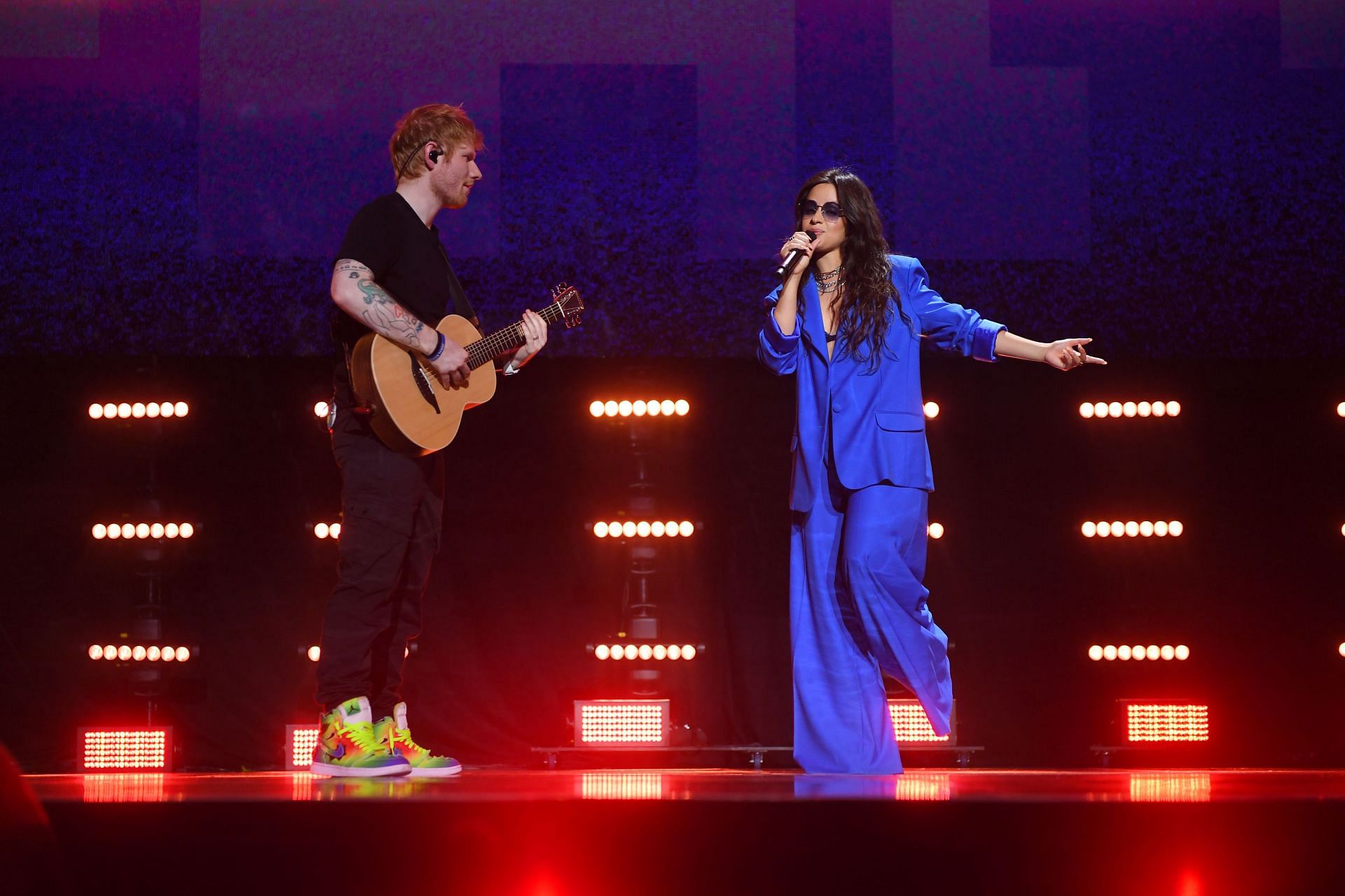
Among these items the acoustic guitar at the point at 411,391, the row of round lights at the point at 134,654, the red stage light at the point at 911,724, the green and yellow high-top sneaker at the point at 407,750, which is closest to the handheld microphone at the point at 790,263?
the acoustic guitar at the point at 411,391

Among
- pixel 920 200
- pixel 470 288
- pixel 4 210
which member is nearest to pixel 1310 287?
pixel 920 200

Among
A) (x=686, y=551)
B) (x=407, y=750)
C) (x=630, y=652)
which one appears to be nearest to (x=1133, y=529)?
(x=686, y=551)

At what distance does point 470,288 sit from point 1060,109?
2502mm

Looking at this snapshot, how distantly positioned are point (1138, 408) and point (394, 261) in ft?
9.53

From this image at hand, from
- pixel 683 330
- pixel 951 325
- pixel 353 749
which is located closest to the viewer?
pixel 353 749

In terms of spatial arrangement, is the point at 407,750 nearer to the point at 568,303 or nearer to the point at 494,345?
the point at 494,345

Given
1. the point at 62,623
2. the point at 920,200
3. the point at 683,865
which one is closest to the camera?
the point at 683,865

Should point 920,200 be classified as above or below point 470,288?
above

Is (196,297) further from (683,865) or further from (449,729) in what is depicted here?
(683,865)

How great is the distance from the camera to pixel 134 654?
434 cm

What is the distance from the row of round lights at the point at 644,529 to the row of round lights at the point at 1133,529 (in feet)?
4.86

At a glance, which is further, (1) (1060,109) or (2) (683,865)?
(1) (1060,109)

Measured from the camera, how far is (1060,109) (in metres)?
4.83

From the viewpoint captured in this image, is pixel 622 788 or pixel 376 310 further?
pixel 376 310
